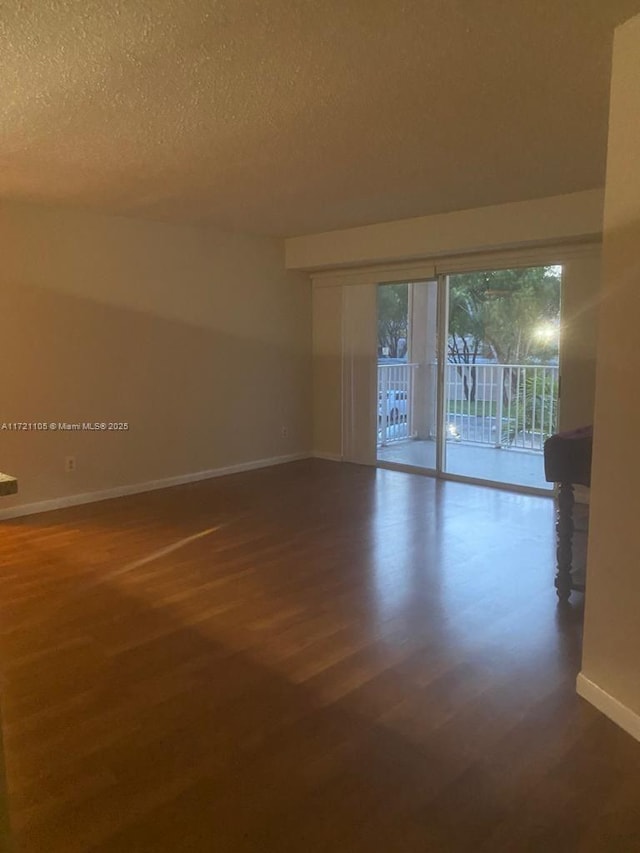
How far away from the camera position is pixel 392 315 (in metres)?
6.77

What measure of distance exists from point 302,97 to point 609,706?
2511 mm

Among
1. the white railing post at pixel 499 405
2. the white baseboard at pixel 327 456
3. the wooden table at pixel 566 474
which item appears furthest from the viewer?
the white railing post at pixel 499 405

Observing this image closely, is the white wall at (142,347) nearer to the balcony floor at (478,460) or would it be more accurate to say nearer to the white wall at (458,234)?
the white wall at (458,234)

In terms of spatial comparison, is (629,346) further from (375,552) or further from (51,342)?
(51,342)

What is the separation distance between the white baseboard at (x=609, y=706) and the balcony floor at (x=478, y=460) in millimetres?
3078

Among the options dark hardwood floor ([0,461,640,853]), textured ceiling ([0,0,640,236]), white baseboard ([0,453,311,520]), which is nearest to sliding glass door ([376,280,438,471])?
white baseboard ([0,453,311,520])

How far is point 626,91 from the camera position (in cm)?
189

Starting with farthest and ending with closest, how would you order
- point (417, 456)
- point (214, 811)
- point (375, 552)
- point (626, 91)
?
point (417, 456), point (375, 552), point (626, 91), point (214, 811)

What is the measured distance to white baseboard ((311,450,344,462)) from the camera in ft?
21.3

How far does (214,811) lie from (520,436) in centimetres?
589

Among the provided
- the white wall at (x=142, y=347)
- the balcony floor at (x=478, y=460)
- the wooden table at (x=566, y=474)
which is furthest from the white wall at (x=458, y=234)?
the balcony floor at (x=478, y=460)

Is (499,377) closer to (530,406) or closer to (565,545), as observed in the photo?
(530,406)

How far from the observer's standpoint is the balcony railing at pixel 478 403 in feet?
22.1

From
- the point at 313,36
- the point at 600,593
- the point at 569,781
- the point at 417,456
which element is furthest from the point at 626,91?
the point at 417,456
